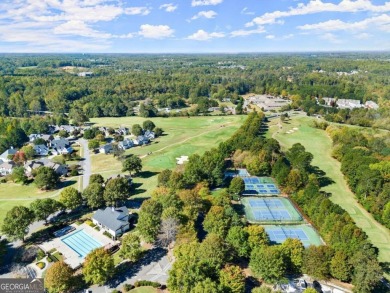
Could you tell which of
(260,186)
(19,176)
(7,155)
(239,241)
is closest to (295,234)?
(239,241)

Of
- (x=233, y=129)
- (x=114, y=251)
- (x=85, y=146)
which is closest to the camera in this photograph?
(x=114, y=251)

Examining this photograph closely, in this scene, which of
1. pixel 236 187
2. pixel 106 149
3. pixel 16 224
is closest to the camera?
pixel 16 224

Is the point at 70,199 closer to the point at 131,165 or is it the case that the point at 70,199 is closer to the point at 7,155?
the point at 131,165

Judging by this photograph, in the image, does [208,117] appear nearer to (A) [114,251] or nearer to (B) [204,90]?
(B) [204,90]

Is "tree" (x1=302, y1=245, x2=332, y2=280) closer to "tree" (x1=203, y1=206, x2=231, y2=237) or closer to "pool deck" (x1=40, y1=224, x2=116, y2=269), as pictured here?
"tree" (x1=203, y1=206, x2=231, y2=237)

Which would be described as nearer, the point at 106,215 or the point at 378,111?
the point at 106,215

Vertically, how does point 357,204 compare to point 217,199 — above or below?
below

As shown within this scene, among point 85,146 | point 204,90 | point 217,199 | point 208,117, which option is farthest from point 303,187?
point 204,90
